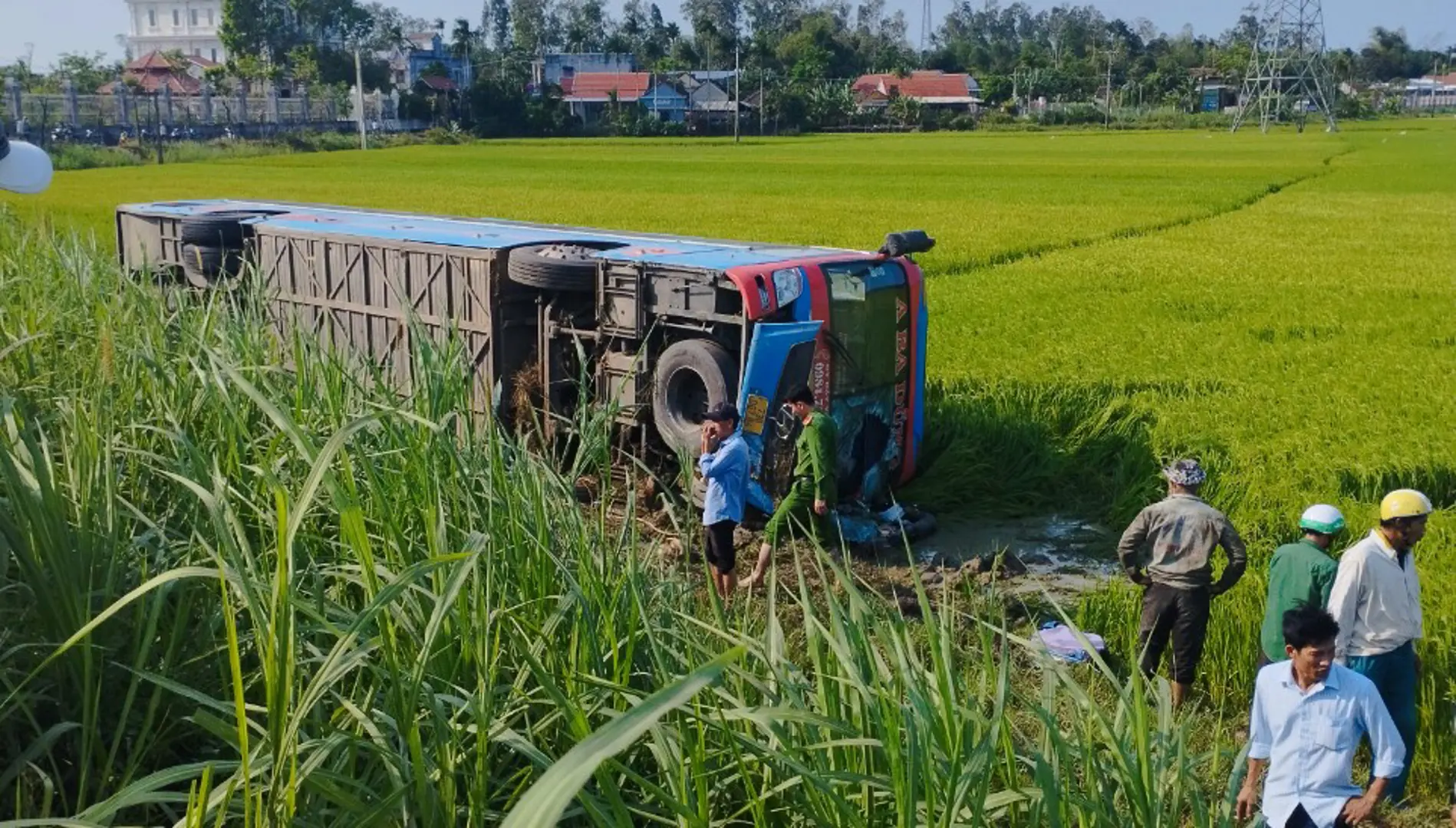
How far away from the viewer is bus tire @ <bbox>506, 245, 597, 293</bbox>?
9.59 meters

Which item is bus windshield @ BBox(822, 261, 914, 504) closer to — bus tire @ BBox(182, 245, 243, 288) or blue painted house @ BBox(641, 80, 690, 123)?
bus tire @ BBox(182, 245, 243, 288)

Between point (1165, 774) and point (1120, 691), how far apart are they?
236 mm

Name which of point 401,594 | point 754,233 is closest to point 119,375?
point 401,594

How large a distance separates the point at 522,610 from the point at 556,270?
240 inches

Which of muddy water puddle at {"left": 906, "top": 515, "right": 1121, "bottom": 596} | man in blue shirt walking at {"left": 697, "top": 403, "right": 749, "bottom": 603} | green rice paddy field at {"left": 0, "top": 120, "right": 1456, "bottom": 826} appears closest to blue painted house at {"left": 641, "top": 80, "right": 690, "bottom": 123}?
green rice paddy field at {"left": 0, "top": 120, "right": 1456, "bottom": 826}

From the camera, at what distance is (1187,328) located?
15.5 meters

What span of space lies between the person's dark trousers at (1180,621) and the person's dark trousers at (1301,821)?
1728 mm

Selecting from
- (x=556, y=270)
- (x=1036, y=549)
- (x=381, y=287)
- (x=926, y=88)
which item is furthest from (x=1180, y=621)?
(x=926, y=88)

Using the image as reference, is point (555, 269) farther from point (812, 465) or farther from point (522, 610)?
point (522, 610)

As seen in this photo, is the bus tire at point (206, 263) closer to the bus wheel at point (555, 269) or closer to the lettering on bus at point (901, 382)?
the bus wheel at point (555, 269)

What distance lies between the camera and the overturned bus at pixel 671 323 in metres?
8.84

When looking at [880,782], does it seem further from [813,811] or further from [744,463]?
[744,463]

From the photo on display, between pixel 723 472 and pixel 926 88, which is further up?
pixel 926 88

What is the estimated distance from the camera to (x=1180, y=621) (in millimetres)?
6496
